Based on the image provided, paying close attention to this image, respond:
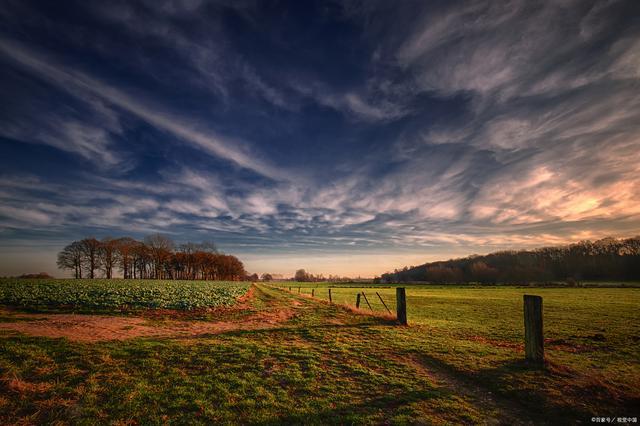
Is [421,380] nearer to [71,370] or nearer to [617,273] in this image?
[71,370]

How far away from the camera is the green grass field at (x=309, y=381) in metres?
6.22

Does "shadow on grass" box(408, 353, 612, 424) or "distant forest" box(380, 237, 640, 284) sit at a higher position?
"shadow on grass" box(408, 353, 612, 424)

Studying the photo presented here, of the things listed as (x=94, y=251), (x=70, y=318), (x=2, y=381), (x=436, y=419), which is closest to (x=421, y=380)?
(x=436, y=419)

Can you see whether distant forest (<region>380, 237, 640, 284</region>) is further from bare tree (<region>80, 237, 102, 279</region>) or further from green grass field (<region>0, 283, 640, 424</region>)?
bare tree (<region>80, 237, 102, 279</region>)

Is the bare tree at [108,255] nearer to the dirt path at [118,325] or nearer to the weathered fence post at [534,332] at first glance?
the dirt path at [118,325]

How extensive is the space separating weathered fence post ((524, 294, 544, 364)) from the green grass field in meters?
0.49

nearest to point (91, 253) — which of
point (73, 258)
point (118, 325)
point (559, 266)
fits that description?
point (73, 258)

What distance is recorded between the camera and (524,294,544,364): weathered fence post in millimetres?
9516

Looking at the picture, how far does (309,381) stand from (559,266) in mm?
198588

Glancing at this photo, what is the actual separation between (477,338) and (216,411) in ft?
47.9

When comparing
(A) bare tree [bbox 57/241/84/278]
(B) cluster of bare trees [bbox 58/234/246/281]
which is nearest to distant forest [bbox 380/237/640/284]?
(B) cluster of bare trees [bbox 58/234/246/281]

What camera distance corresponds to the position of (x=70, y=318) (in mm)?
16578

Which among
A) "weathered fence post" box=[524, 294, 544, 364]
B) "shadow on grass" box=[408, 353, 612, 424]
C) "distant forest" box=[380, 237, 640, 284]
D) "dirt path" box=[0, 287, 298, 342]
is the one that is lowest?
"distant forest" box=[380, 237, 640, 284]

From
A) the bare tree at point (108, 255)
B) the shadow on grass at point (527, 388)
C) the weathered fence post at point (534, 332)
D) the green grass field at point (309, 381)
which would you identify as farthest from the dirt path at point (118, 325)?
the bare tree at point (108, 255)
